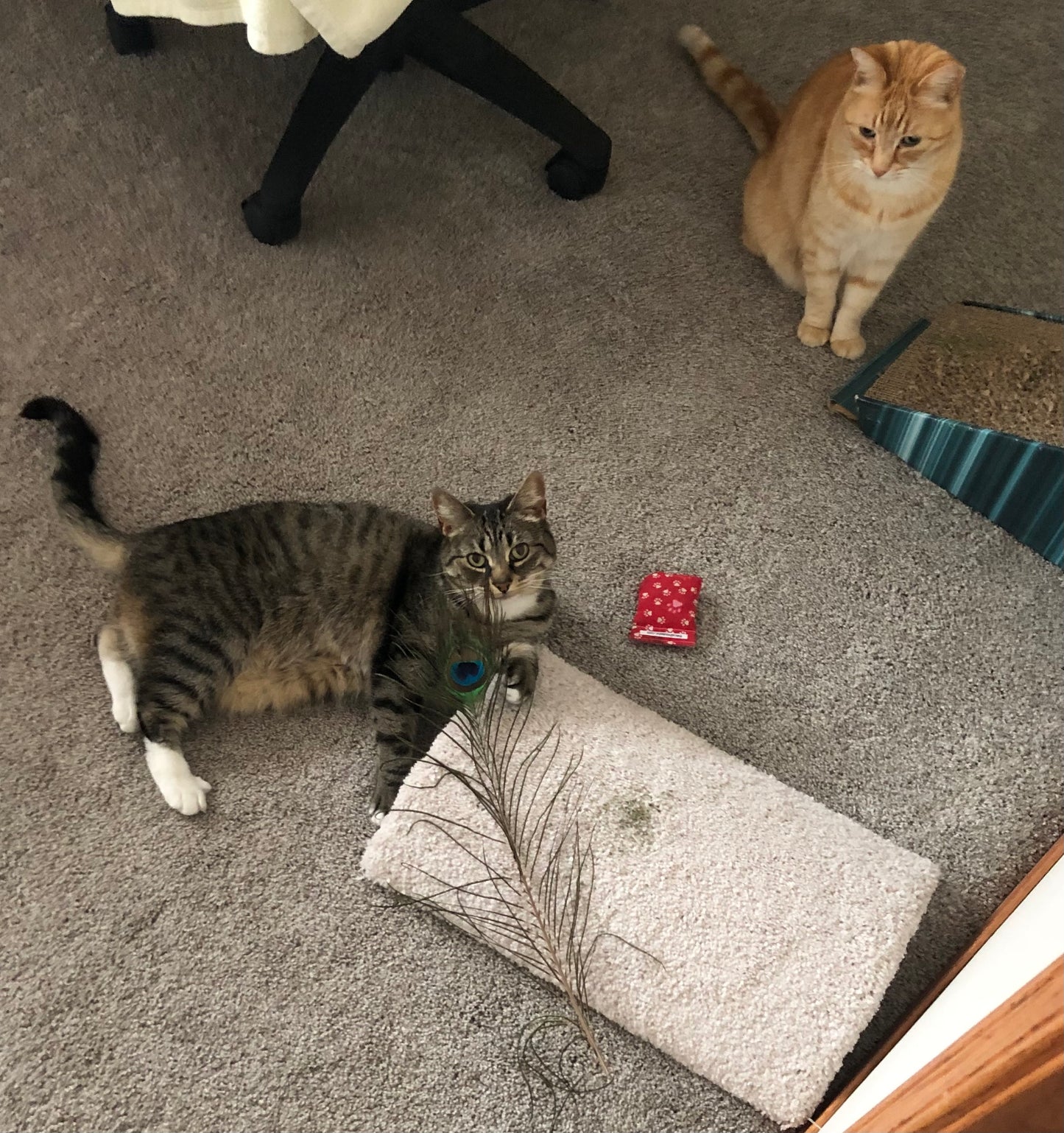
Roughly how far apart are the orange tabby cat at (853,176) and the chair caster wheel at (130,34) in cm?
130

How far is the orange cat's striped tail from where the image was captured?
1995 millimetres

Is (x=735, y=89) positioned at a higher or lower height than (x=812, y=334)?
higher

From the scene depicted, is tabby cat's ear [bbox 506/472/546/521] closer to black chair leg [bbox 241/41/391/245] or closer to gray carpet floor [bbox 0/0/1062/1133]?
gray carpet floor [bbox 0/0/1062/1133]

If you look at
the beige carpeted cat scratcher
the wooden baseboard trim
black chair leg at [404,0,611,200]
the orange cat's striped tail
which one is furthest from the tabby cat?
the orange cat's striped tail

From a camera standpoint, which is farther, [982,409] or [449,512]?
[982,409]

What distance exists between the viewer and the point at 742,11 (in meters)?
2.30

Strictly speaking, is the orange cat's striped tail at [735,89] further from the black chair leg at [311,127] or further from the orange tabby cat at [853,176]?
the black chair leg at [311,127]

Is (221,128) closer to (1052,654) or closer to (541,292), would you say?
(541,292)

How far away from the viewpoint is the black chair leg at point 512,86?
5.39ft

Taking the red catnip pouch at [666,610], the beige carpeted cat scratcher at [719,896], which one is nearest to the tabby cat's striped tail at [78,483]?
the beige carpeted cat scratcher at [719,896]

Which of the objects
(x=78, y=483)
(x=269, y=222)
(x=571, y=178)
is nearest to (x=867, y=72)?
(x=571, y=178)

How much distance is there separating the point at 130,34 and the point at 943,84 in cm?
162

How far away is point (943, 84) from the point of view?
1.39 m

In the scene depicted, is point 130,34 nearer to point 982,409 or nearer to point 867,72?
point 867,72
